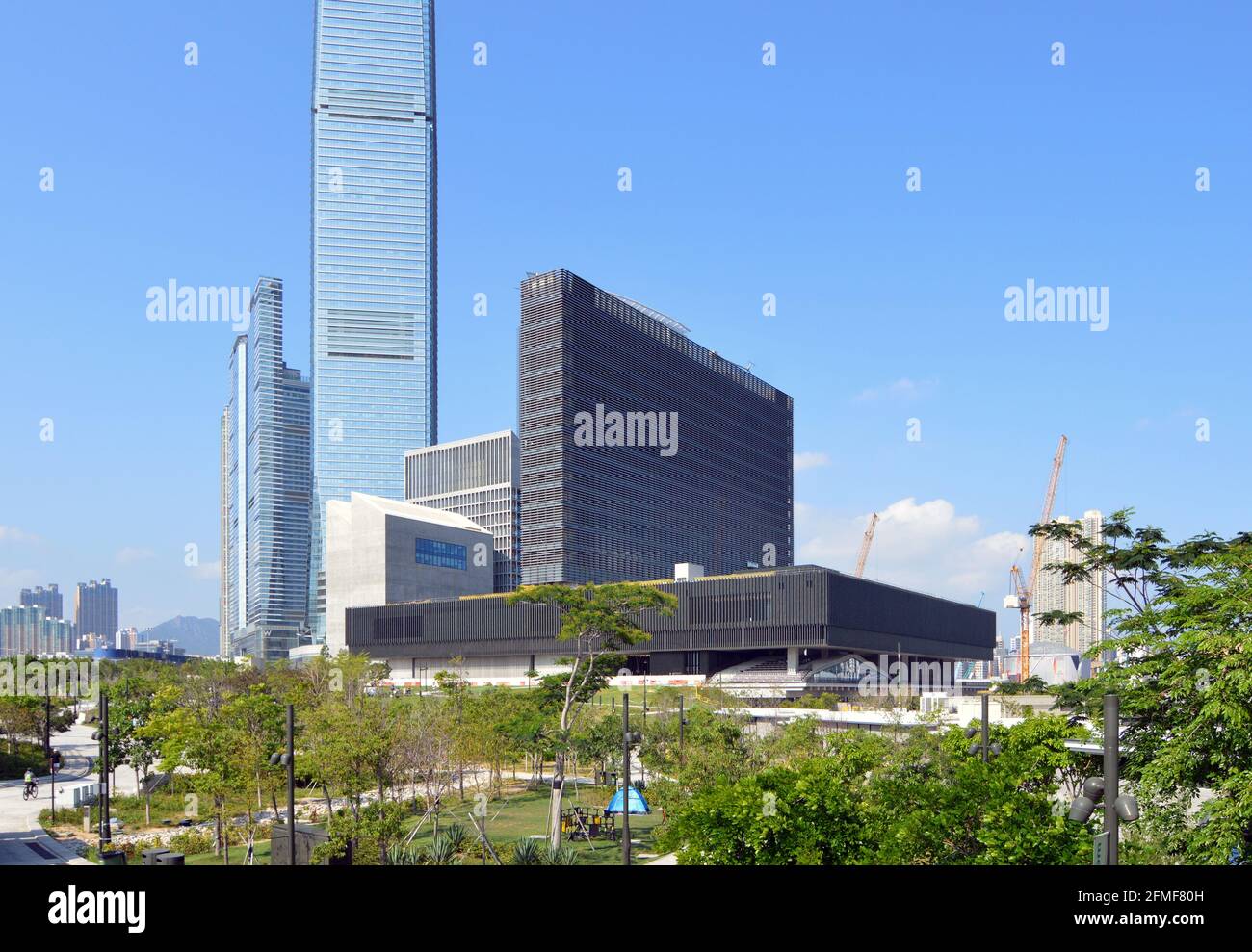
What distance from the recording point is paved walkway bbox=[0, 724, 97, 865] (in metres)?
38.5

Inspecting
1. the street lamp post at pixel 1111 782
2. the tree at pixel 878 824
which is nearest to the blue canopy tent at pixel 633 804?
the tree at pixel 878 824

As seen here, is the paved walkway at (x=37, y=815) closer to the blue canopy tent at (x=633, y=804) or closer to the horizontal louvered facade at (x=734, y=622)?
the blue canopy tent at (x=633, y=804)

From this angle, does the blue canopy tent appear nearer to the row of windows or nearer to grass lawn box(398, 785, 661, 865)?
grass lawn box(398, 785, 661, 865)

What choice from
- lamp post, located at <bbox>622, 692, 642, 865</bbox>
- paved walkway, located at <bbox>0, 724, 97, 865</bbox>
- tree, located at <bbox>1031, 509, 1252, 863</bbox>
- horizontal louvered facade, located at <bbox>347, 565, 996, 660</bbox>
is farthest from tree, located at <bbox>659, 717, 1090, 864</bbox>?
horizontal louvered facade, located at <bbox>347, 565, 996, 660</bbox>

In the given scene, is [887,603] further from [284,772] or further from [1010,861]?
[1010,861]

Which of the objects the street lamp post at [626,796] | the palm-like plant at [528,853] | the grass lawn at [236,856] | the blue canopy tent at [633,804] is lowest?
the grass lawn at [236,856]

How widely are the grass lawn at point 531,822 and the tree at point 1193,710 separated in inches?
660

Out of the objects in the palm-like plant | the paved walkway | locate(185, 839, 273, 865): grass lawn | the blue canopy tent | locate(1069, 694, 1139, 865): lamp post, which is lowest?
the paved walkway

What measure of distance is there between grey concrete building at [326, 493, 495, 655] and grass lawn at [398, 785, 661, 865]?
105 meters

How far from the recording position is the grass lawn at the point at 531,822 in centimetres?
3628
